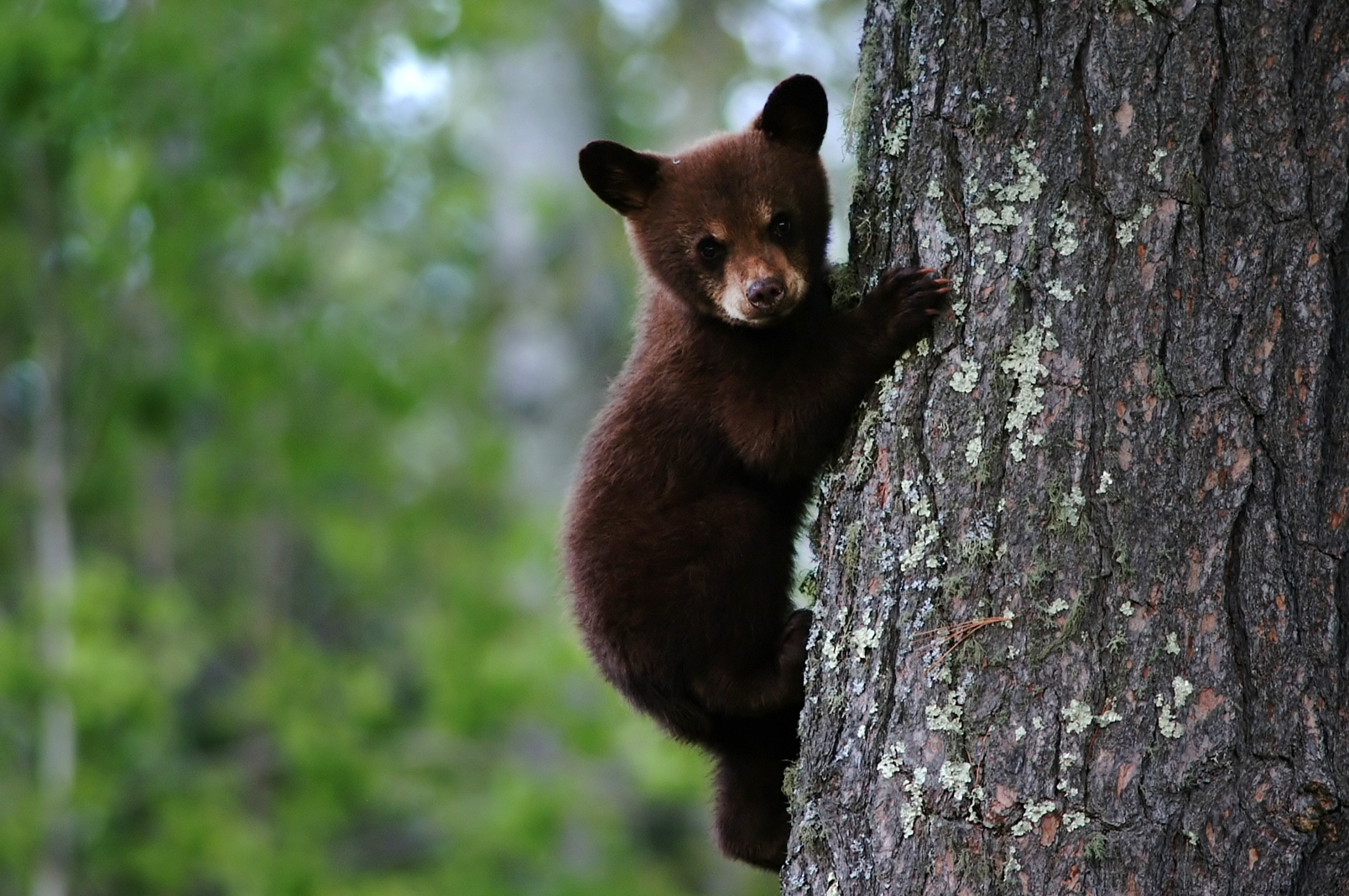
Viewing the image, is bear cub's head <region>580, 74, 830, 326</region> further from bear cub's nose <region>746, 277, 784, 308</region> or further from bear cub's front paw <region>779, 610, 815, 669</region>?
bear cub's front paw <region>779, 610, 815, 669</region>

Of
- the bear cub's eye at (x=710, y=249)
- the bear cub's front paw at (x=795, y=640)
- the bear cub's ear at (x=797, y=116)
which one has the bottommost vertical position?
the bear cub's front paw at (x=795, y=640)

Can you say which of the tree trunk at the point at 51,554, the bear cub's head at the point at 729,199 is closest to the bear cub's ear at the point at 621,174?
the bear cub's head at the point at 729,199

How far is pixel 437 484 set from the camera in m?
12.7

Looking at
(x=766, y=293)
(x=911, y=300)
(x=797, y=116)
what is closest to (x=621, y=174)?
(x=797, y=116)

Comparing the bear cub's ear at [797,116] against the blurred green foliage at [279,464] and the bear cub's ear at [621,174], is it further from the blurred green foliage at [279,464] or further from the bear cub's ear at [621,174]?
the blurred green foliage at [279,464]

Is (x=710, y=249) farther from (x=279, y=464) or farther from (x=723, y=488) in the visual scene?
(x=279, y=464)

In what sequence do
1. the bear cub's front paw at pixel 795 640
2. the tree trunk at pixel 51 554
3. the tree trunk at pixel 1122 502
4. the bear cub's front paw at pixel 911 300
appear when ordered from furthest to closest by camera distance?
the tree trunk at pixel 51 554 < the bear cub's front paw at pixel 795 640 < the bear cub's front paw at pixel 911 300 < the tree trunk at pixel 1122 502

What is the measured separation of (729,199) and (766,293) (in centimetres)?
59

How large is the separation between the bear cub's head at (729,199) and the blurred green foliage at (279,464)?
483 cm

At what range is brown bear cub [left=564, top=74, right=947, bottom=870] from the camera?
334cm

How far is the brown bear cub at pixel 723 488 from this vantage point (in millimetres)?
A: 3336

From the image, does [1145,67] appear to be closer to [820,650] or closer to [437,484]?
[820,650]

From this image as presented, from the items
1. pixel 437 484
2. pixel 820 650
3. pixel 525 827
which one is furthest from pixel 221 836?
pixel 820 650

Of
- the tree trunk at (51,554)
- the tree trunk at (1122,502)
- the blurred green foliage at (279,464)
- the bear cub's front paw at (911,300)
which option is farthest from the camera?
the blurred green foliage at (279,464)
